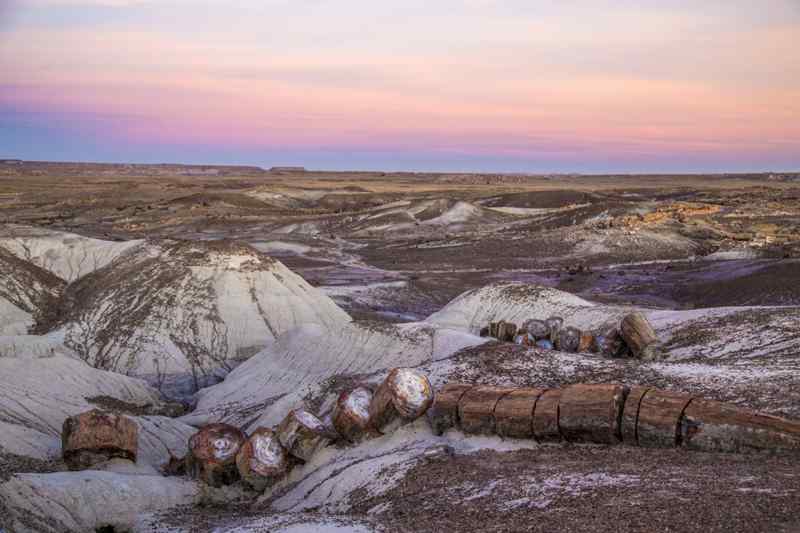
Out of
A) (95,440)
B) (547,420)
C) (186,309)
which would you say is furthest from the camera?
(186,309)

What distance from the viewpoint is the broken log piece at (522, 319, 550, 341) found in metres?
20.5

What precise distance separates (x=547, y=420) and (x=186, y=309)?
18.8 metres

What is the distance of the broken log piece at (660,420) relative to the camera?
10.4 metres

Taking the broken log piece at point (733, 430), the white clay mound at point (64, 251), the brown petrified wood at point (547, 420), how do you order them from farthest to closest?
the white clay mound at point (64, 251)
the brown petrified wood at point (547, 420)
the broken log piece at point (733, 430)

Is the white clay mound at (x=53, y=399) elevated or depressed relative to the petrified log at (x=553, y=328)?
depressed

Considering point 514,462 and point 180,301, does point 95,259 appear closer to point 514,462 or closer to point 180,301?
point 180,301

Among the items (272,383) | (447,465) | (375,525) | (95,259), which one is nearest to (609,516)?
(375,525)

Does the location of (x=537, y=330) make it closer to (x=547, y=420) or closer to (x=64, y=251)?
(x=547, y=420)

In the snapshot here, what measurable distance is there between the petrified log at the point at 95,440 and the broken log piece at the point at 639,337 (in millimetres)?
10959

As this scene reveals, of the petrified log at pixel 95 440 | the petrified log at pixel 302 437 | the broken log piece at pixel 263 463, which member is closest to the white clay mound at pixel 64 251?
the petrified log at pixel 95 440

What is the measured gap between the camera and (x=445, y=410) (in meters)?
12.6

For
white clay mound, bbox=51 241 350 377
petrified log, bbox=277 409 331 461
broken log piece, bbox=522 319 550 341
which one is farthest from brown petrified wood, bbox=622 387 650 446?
white clay mound, bbox=51 241 350 377

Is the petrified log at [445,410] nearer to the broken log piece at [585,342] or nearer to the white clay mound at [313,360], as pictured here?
the white clay mound at [313,360]

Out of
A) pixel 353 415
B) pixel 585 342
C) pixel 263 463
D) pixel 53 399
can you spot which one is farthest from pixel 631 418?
pixel 53 399
